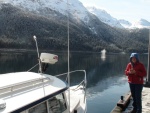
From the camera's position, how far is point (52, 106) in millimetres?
7699

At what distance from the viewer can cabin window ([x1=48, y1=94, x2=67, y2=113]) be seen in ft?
24.9

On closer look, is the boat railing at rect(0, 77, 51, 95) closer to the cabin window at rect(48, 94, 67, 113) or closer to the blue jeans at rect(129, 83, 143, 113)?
the cabin window at rect(48, 94, 67, 113)

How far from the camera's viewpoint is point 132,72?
970 cm

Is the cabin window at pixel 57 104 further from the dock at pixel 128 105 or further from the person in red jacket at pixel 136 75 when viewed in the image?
the dock at pixel 128 105

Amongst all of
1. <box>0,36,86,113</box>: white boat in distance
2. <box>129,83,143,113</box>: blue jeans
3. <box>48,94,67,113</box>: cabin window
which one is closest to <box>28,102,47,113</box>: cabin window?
<box>0,36,86,113</box>: white boat in distance

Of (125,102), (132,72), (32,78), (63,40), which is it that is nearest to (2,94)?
(32,78)

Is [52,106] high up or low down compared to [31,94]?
down

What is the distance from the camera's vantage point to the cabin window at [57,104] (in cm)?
760

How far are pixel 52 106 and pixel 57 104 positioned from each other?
14.4 inches

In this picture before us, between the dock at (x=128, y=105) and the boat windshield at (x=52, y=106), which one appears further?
the dock at (x=128, y=105)

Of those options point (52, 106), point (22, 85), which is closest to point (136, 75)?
point (52, 106)

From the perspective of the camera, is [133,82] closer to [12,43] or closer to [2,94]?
[2,94]

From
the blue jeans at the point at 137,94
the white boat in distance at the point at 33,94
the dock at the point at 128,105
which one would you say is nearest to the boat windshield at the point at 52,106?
the white boat in distance at the point at 33,94

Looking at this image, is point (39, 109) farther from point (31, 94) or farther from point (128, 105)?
point (128, 105)
